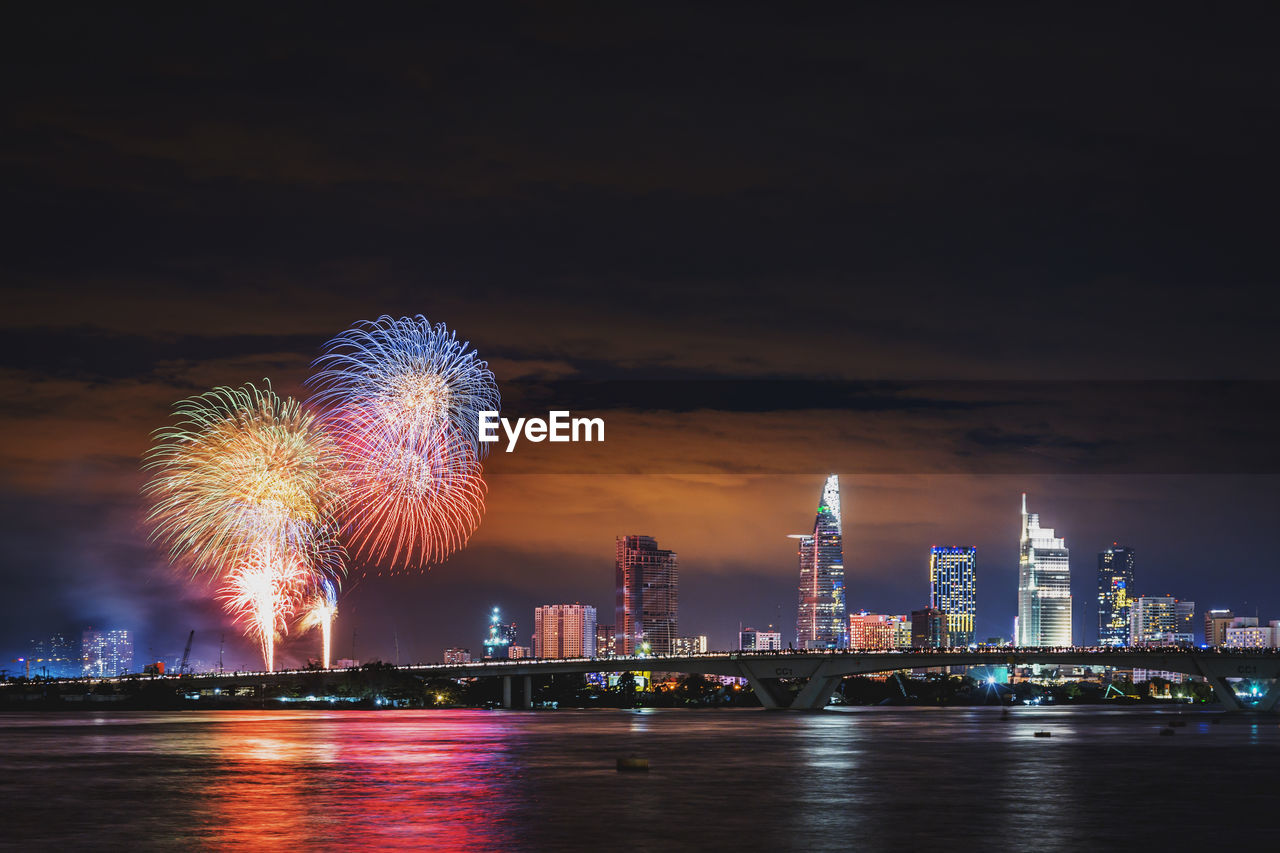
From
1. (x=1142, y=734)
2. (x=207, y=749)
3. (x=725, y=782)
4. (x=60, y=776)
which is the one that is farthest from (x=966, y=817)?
(x=1142, y=734)

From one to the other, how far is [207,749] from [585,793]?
44826 millimetres

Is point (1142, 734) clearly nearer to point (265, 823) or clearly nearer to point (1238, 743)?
point (1238, 743)

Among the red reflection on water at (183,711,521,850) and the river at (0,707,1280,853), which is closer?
the red reflection on water at (183,711,521,850)

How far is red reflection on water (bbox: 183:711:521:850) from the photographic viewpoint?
39438 mm

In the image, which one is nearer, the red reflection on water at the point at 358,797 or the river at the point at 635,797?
the red reflection on water at the point at 358,797

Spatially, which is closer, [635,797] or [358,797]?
[358,797]

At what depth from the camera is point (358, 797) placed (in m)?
52.2

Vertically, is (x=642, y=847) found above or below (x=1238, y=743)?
above

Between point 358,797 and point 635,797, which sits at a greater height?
point 358,797

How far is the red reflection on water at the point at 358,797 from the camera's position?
39.4 meters

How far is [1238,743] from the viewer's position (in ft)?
360

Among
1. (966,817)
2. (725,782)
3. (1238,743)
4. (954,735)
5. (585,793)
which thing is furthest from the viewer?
(954,735)

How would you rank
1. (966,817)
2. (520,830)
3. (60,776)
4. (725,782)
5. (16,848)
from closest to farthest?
(16,848)
(520,830)
(966,817)
(725,782)
(60,776)

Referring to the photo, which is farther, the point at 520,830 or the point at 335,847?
the point at 520,830
